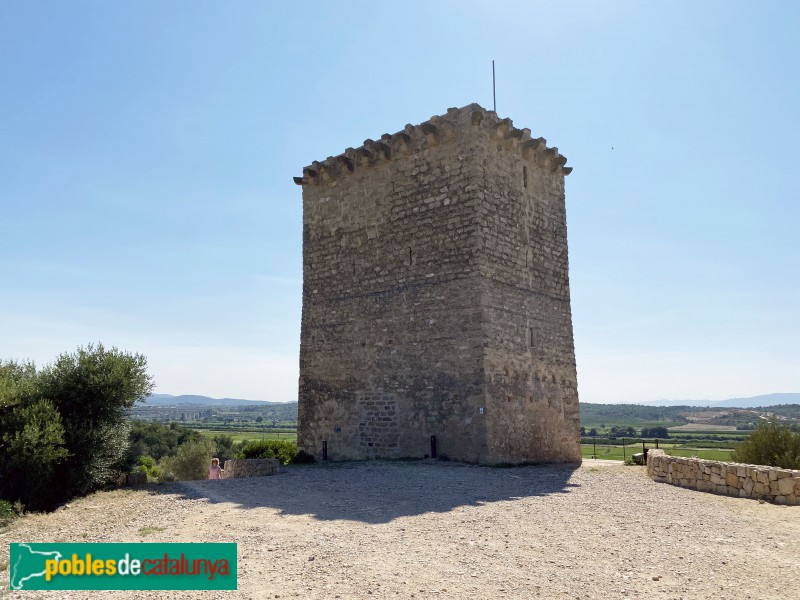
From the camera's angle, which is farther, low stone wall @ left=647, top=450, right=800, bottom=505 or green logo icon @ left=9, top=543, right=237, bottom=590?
low stone wall @ left=647, top=450, right=800, bottom=505

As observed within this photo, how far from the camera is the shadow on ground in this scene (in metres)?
8.17

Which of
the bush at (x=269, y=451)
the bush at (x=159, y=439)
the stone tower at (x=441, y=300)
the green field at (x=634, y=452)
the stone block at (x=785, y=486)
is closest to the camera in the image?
the stone block at (x=785, y=486)

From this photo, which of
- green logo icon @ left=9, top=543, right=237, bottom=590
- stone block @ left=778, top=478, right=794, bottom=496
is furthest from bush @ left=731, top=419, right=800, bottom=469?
green logo icon @ left=9, top=543, right=237, bottom=590

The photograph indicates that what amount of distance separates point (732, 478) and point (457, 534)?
598 cm

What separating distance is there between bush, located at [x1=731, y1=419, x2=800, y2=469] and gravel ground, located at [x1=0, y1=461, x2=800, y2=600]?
9.58 feet

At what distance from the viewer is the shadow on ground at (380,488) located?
817 cm

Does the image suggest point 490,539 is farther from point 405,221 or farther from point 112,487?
point 405,221

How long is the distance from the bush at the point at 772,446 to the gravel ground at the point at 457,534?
9.58 ft

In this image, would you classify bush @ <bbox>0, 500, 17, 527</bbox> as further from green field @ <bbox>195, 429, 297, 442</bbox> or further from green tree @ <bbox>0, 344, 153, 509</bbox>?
green field @ <bbox>195, 429, 297, 442</bbox>

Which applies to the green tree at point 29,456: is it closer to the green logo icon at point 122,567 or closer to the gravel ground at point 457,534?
the gravel ground at point 457,534

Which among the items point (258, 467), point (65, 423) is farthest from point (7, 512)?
point (258, 467)

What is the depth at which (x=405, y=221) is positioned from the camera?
14633 millimetres

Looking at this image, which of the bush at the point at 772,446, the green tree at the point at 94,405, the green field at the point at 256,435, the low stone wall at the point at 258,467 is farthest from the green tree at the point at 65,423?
the green field at the point at 256,435

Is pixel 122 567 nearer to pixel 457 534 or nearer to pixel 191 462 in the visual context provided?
pixel 457 534
